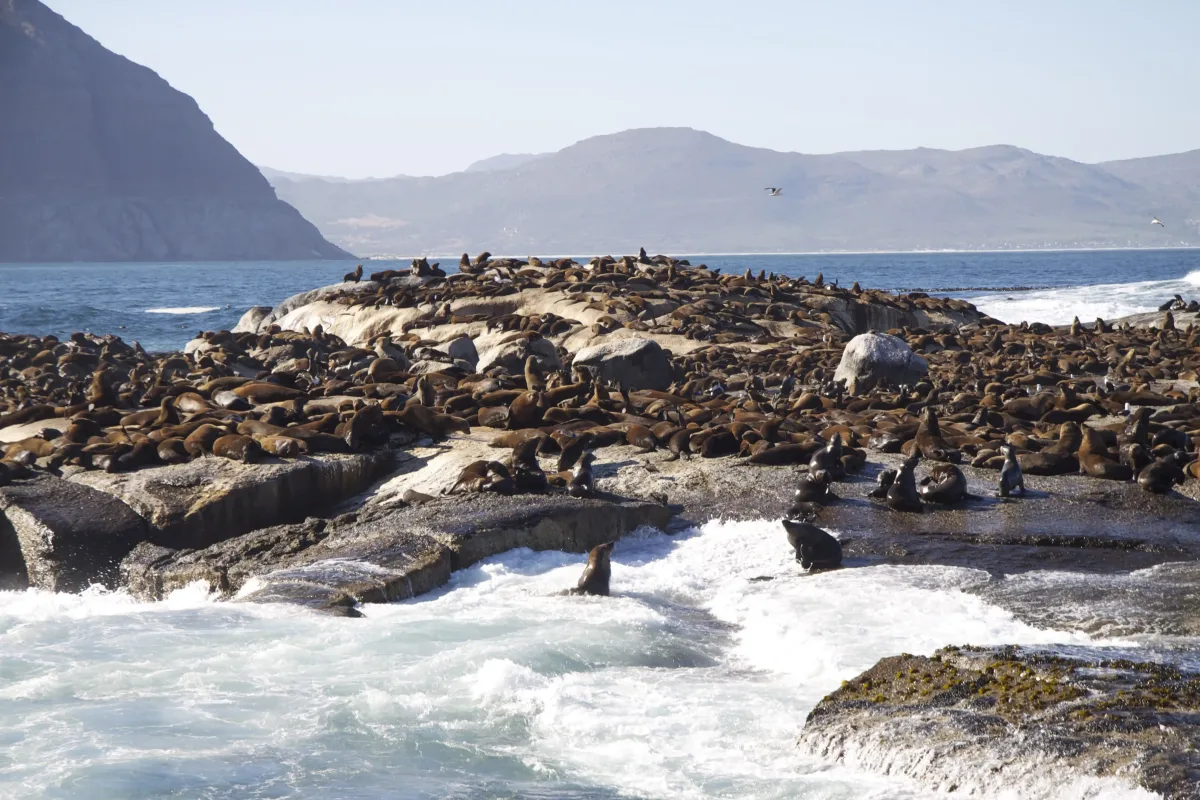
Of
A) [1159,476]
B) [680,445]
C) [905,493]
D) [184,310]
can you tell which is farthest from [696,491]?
[184,310]

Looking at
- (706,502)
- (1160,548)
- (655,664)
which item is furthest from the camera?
(706,502)

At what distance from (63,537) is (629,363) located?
9850 mm

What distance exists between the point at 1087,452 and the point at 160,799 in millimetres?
9352

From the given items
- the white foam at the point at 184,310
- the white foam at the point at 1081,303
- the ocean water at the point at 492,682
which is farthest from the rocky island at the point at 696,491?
the white foam at the point at 184,310

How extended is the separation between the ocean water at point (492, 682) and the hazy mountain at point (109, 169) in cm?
17177

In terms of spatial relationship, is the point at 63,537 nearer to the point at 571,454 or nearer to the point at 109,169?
the point at 571,454

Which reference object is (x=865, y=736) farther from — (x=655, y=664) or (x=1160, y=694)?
(x=655, y=664)

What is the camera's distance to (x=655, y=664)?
8094 millimetres

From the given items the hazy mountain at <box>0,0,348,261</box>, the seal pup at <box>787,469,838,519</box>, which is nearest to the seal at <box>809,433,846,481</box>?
the seal pup at <box>787,469,838,519</box>

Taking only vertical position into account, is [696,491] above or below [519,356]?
below

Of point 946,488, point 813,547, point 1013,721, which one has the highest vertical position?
point 946,488

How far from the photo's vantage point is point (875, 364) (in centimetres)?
1867

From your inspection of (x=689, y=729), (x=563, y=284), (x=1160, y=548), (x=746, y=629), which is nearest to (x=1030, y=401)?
(x=1160, y=548)

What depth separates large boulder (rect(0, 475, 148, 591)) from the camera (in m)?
10.8
